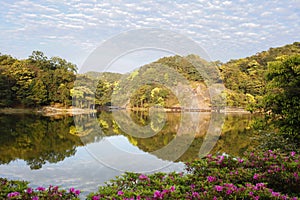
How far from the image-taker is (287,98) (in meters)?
6.02

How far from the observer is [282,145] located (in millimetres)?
5590

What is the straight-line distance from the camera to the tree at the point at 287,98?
5812 mm

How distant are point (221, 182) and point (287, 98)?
3863 millimetres

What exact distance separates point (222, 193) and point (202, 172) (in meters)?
0.96

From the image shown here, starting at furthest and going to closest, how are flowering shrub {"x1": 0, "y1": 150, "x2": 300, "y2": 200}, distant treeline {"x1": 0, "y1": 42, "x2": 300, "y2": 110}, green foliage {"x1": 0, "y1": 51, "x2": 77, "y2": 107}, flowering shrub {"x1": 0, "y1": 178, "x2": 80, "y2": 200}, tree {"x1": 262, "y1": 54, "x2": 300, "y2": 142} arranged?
green foliage {"x1": 0, "y1": 51, "x2": 77, "y2": 107} → distant treeline {"x1": 0, "y1": 42, "x2": 300, "y2": 110} → tree {"x1": 262, "y1": 54, "x2": 300, "y2": 142} → flowering shrub {"x1": 0, "y1": 150, "x2": 300, "y2": 200} → flowering shrub {"x1": 0, "y1": 178, "x2": 80, "y2": 200}

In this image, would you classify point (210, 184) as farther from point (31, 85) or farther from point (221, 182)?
point (31, 85)

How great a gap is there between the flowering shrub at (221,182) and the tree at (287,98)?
246 centimetres

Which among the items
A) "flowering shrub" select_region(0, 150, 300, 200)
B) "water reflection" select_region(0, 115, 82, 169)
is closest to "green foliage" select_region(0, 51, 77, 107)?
"water reflection" select_region(0, 115, 82, 169)

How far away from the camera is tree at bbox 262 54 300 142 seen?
5812 mm

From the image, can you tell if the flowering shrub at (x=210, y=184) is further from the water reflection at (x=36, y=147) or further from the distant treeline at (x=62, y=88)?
the distant treeline at (x=62, y=88)

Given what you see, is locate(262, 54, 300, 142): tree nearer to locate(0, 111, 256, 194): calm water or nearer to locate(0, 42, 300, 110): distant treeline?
locate(0, 111, 256, 194): calm water

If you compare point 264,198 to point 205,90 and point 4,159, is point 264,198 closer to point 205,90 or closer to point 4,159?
point 4,159

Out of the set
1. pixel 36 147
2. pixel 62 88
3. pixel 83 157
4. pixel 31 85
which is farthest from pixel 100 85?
pixel 83 157

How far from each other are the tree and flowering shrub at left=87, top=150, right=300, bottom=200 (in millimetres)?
2459
